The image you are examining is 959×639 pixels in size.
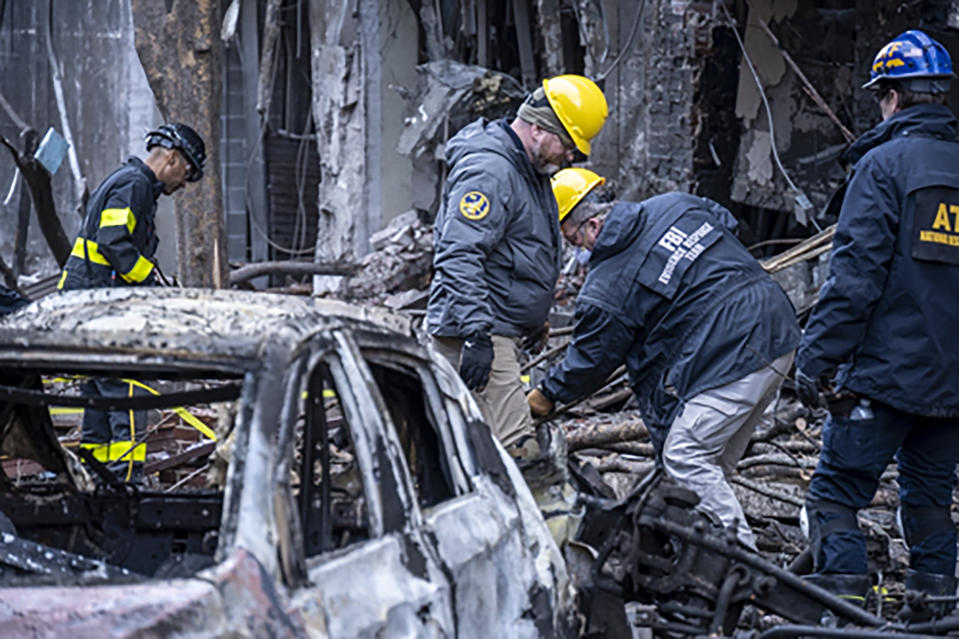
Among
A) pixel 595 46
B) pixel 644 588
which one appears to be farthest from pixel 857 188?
pixel 595 46

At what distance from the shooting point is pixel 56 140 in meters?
8.37

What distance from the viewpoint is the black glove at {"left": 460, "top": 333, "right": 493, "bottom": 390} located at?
524cm

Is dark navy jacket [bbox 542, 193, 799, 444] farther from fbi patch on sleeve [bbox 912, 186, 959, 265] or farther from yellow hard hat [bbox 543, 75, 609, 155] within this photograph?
fbi patch on sleeve [bbox 912, 186, 959, 265]

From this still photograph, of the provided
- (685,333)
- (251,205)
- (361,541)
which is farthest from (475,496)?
(251,205)

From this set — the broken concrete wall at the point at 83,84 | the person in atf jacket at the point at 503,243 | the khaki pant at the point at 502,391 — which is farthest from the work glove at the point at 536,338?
the broken concrete wall at the point at 83,84

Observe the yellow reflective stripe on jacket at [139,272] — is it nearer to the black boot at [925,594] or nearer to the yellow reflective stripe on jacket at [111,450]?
the yellow reflective stripe on jacket at [111,450]

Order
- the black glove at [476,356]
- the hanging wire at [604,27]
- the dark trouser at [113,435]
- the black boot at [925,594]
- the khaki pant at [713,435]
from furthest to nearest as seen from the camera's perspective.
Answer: the hanging wire at [604,27], the dark trouser at [113,435], the black glove at [476,356], the khaki pant at [713,435], the black boot at [925,594]

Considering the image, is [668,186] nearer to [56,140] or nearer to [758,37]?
[758,37]

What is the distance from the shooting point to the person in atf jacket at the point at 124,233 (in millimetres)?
6441

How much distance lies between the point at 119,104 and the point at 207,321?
12.8 metres

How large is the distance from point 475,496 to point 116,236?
3.62 meters

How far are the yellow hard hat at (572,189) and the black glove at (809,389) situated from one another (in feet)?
4.81

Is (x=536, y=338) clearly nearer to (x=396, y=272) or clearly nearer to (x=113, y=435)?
(x=113, y=435)

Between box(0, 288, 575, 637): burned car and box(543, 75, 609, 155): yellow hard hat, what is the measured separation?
2155 millimetres
